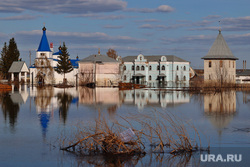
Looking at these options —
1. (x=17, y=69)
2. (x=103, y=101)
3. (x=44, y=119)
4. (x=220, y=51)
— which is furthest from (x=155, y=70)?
(x=44, y=119)

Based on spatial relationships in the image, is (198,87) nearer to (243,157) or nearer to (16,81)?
(16,81)

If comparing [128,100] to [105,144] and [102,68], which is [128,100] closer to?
[105,144]

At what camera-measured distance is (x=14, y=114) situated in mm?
20422

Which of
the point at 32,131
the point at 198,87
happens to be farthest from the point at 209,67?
the point at 32,131

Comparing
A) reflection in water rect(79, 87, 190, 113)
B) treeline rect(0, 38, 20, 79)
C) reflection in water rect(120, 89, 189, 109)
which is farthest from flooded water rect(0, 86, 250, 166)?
treeline rect(0, 38, 20, 79)

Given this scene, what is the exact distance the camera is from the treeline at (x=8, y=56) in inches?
3007

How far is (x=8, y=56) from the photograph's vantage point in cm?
7656

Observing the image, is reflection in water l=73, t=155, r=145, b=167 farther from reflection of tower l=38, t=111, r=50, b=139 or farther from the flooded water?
reflection of tower l=38, t=111, r=50, b=139

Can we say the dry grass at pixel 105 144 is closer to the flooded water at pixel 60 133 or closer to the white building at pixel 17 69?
the flooded water at pixel 60 133

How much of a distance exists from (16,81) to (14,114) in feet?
163

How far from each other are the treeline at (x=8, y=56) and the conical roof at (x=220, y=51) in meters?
35.2

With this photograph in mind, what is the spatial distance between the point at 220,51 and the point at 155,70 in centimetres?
1630

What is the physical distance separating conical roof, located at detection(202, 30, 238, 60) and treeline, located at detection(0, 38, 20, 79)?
35250 millimetres

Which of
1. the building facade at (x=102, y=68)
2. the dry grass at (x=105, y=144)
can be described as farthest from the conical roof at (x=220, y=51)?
the dry grass at (x=105, y=144)
